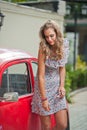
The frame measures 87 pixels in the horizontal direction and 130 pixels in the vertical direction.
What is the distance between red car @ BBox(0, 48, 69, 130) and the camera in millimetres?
5141

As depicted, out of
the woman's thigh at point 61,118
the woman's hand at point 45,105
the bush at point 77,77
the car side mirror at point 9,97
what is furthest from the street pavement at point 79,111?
the car side mirror at point 9,97

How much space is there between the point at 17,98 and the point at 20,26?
21.7 feet

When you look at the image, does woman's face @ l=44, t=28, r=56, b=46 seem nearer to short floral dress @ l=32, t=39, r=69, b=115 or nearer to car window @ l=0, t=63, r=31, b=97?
short floral dress @ l=32, t=39, r=69, b=115

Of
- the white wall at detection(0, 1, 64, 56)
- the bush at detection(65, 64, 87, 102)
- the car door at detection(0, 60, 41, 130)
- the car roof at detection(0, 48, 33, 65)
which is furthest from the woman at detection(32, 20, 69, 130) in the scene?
the bush at detection(65, 64, 87, 102)

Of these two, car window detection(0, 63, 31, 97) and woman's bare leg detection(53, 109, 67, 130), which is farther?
woman's bare leg detection(53, 109, 67, 130)

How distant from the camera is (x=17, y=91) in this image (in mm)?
5699

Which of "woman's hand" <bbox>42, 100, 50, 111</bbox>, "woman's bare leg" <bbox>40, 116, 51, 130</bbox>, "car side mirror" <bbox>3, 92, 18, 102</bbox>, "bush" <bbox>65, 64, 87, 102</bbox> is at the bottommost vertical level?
"bush" <bbox>65, 64, 87, 102</bbox>

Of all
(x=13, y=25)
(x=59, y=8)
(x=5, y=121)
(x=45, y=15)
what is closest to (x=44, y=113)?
(x=5, y=121)

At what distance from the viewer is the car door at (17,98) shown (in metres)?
5.11

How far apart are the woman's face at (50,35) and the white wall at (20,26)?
489cm

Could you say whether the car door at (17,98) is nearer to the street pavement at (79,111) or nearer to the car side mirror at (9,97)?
the car side mirror at (9,97)

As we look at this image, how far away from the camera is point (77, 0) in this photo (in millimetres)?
16250

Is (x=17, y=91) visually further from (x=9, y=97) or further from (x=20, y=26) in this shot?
(x=20, y=26)

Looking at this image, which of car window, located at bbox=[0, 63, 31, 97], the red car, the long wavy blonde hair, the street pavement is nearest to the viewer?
the red car
